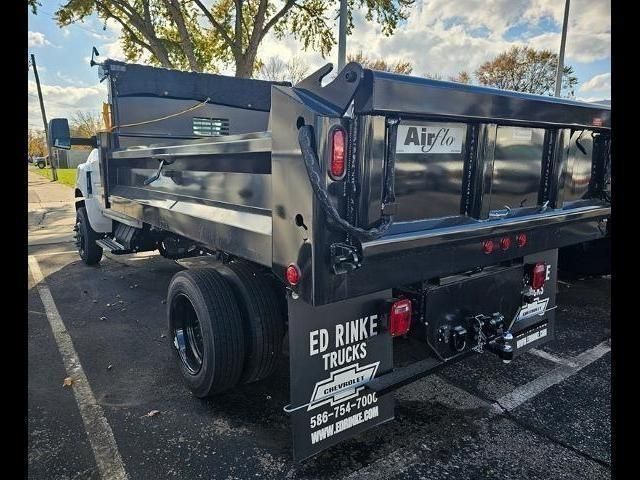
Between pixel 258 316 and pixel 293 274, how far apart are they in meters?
0.82

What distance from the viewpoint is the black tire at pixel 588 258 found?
4.73 m

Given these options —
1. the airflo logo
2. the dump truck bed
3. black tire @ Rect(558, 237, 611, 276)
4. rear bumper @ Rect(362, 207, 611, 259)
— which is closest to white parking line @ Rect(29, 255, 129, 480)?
the dump truck bed

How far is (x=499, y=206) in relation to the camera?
8.65 feet

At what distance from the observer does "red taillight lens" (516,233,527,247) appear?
2728 millimetres

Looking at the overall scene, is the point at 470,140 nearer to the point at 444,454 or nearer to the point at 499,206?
the point at 499,206

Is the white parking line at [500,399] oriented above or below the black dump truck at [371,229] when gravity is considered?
below

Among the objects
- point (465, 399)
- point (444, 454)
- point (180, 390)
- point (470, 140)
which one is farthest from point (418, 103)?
point (180, 390)

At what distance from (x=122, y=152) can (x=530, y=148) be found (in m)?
3.57

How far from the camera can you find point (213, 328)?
2713mm

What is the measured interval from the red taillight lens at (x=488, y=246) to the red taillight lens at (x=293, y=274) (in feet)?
3.73

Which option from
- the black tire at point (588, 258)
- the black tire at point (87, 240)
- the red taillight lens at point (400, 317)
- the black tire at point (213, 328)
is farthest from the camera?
the black tire at point (87, 240)

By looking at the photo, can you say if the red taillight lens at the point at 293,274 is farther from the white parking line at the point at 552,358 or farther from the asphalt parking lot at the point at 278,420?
the white parking line at the point at 552,358

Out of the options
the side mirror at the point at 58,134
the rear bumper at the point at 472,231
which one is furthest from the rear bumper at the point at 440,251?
the side mirror at the point at 58,134
